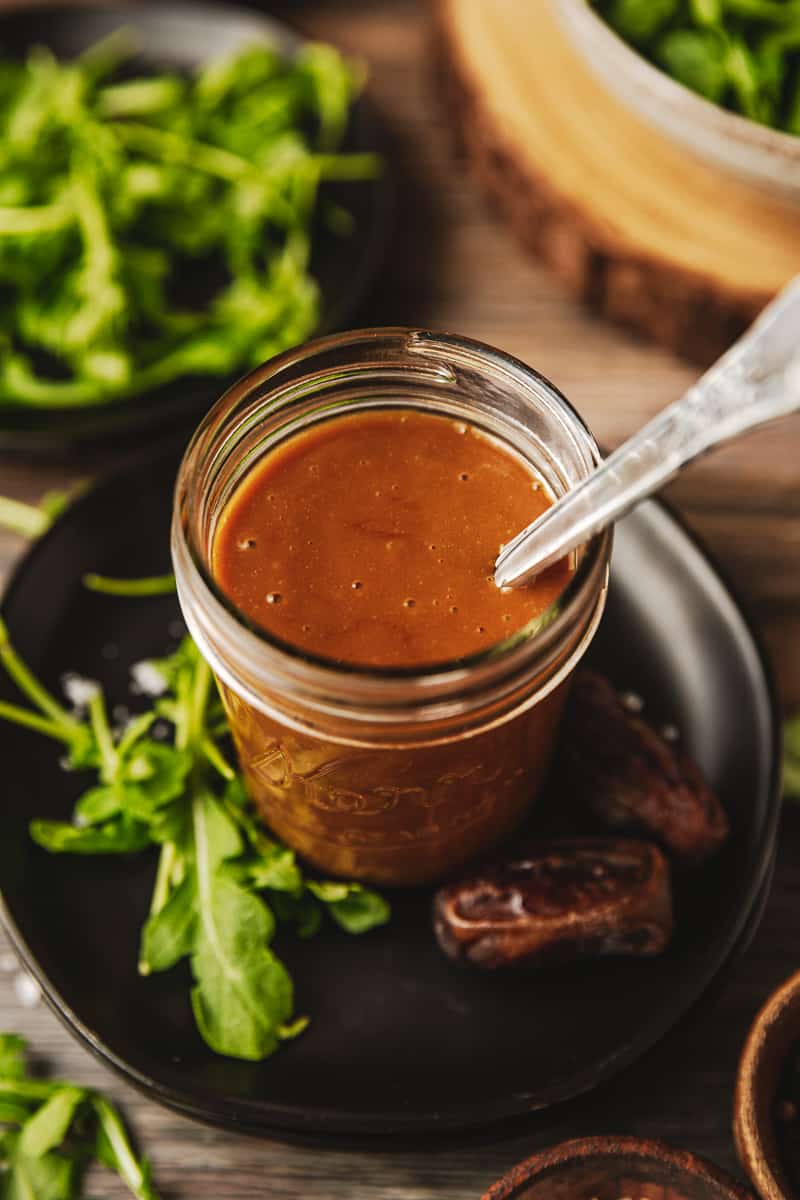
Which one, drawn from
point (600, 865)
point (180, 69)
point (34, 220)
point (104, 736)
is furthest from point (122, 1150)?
point (180, 69)

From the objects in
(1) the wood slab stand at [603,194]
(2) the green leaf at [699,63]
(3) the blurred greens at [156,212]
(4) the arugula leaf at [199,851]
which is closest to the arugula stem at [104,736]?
(4) the arugula leaf at [199,851]

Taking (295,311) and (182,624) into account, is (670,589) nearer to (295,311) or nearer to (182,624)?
(182,624)

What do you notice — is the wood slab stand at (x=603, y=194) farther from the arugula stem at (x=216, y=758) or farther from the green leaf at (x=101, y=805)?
the green leaf at (x=101, y=805)

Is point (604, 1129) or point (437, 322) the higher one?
point (437, 322)

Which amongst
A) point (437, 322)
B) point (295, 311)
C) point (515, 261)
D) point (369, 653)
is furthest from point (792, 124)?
point (369, 653)

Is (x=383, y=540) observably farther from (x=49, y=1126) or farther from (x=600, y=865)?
(x=49, y=1126)

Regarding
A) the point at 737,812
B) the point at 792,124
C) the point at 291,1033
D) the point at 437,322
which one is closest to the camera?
the point at 291,1033
